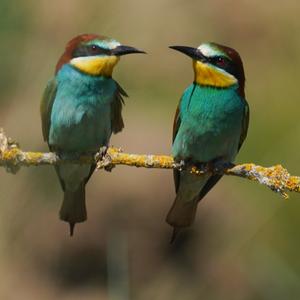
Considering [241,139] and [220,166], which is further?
[241,139]

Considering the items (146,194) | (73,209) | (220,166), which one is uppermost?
(220,166)

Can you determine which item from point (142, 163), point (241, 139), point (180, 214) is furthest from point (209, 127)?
point (142, 163)

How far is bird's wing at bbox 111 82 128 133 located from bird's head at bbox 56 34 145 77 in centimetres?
7

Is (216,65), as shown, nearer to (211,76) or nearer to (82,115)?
(211,76)

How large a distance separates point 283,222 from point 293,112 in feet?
1.49

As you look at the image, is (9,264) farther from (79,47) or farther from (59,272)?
(79,47)

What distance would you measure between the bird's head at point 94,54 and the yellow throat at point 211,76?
21 centimetres

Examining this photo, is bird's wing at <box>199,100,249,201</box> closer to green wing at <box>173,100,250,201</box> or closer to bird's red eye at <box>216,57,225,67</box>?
green wing at <box>173,100,250,201</box>

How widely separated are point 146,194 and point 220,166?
1.54 metres

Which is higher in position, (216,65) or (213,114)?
(216,65)

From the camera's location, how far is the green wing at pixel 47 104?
269 cm

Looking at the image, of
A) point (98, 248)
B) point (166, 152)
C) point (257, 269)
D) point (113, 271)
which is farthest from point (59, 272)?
point (113, 271)

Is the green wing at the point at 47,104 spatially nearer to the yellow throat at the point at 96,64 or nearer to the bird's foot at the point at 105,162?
the yellow throat at the point at 96,64

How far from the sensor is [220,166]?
259 centimetres
